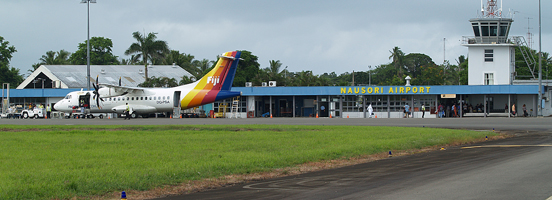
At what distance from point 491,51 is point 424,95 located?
1228 centimetres

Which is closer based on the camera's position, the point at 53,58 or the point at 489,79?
the point at 489,79

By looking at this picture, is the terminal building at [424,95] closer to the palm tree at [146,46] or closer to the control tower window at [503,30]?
the control tower window at [503,30]

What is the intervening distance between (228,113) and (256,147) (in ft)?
129

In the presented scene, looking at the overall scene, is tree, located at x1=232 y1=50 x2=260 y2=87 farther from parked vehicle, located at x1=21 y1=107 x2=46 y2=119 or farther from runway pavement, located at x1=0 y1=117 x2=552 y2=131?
runway pavement, located at x1=0 y1=117 x2=552 y2=131

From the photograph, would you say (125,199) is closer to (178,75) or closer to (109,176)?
(109,176)

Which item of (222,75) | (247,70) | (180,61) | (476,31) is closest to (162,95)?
(222,75)

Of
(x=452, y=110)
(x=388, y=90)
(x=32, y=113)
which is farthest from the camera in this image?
(x=32, y=113)

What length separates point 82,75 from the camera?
76312mm

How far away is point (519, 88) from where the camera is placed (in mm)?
49938

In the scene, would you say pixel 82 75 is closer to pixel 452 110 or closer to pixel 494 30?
pixel 452 110

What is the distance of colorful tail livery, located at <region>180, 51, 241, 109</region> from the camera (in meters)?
44.7

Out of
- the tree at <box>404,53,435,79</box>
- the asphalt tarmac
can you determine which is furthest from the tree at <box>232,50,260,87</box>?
the asphalt tarmac

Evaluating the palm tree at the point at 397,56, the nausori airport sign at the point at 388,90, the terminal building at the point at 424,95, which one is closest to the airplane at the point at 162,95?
the terminal building at the point at 424,95

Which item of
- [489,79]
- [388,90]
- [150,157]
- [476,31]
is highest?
[476,31]
